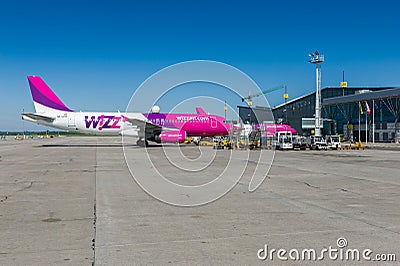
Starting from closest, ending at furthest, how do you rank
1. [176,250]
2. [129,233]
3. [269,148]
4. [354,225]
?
[176,250], [129,233], [354,225], [269,148]

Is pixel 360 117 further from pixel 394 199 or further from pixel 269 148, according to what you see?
pixel 394 199

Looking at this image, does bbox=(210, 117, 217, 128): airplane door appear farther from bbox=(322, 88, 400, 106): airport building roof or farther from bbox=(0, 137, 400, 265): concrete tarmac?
bbox=(322, 88, 400, 106): airport building roof

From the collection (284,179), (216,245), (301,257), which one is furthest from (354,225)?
(284,179)

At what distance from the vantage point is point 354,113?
3014 inches

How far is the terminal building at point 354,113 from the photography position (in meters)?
66.6

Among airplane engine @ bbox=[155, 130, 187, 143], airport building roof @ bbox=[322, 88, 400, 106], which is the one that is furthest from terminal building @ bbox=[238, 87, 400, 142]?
airplane engine @ bbox=[155, 130, 187, 143]

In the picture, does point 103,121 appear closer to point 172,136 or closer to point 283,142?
point 172,136

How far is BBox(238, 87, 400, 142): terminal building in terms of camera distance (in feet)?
218

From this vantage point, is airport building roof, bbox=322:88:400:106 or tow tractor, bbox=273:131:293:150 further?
airport building roof, bbox=322:88:400:106

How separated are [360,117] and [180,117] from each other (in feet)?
146

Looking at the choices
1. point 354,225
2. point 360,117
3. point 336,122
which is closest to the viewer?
point 354,225

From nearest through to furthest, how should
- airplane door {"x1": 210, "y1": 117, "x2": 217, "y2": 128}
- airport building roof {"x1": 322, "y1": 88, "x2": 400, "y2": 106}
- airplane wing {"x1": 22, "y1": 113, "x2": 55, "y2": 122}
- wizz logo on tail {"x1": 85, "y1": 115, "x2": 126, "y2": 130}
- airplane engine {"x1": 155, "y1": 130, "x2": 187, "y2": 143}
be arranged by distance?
airplane engine {"x1": 155, "y1": 130, "x2": 187, "y2": 143} < airplane wing {"x1": 22, "y1": 113, "x2": 55, "y2": 122} < wizz logo on tail {"x1": 85, "y1": 115, "x2": 126, "y2": 130} < airplane door {"x1": 210, "y1": 117, "x2": 217, "y2": 128} < airport building roof {"x1": 322, "y1": 88, "x2": 400, "y2": 106}

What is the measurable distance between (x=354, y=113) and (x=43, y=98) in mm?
57332

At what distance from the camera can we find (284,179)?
1482 cm
